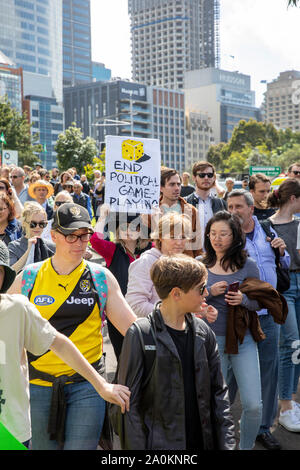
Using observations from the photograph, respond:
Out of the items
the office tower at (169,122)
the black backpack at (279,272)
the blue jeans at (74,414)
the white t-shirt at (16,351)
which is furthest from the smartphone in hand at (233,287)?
the office tower at (169,122)

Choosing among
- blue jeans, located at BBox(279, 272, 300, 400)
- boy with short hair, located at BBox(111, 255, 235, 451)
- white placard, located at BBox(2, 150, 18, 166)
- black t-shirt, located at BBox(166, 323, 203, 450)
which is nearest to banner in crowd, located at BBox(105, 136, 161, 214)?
blue jeans, located at BBox(279, 272, 300, 400)

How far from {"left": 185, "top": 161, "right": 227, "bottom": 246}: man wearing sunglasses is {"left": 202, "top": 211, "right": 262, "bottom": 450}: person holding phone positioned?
203cm

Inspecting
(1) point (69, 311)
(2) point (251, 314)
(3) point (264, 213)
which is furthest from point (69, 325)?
(3) point (264, 213)

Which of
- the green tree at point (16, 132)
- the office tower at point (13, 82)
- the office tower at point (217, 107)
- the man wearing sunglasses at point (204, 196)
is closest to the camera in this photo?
the man wearing sunglasses at point (204, 196)

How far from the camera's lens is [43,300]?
345cm

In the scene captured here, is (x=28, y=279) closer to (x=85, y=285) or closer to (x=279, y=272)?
(x=85, y=285)

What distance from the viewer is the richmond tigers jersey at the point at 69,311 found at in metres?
3.40

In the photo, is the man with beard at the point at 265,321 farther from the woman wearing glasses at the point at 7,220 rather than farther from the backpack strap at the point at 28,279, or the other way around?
the woman wearing glasses at the point at 7,220

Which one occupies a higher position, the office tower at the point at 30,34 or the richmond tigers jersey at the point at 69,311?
the office tower at the point at 30,34

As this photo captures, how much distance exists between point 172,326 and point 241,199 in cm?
217

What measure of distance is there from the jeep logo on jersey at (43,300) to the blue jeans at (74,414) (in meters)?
0.43

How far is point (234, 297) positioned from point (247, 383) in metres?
0.57

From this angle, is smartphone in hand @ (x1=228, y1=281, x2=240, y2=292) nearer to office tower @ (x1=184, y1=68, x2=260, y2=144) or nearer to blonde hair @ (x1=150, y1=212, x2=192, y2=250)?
blonde hair @ (x1=150, y1=212, x2=192, y2=250)
